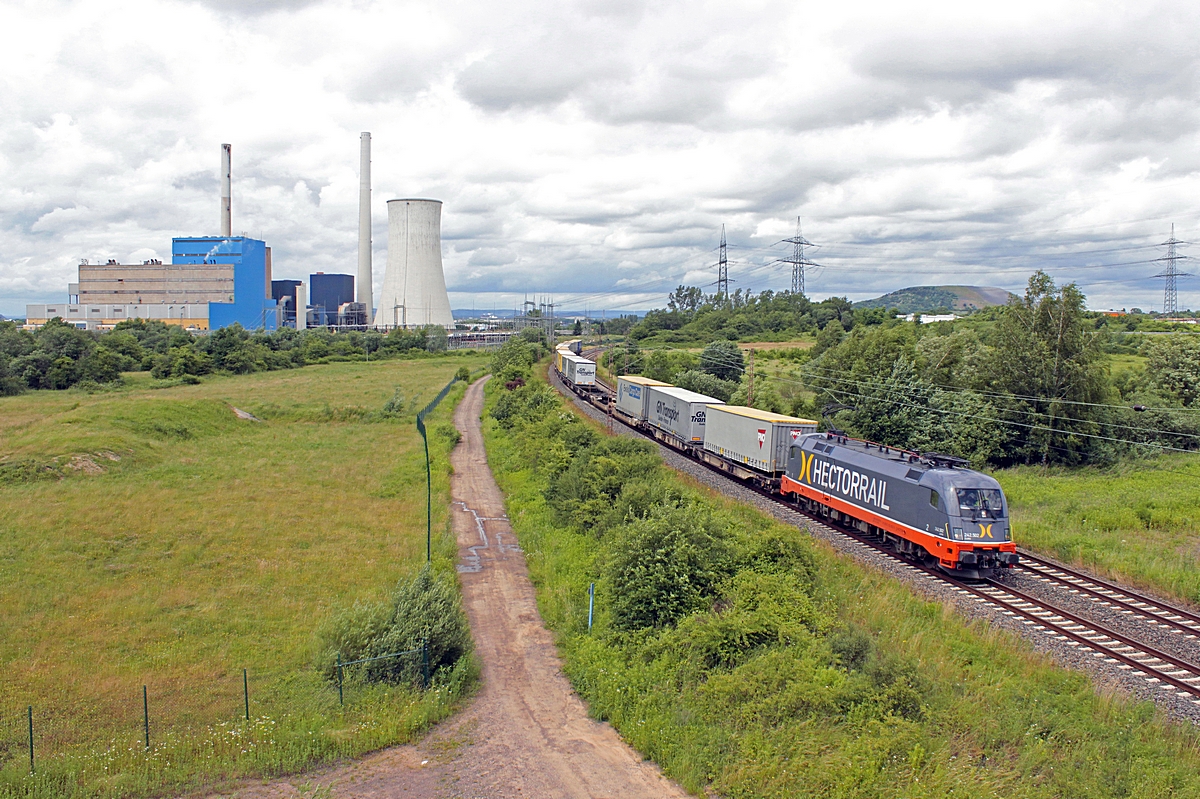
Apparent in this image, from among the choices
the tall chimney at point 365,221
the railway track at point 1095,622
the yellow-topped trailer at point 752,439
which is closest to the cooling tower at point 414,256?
the tall chimney at point 365,221

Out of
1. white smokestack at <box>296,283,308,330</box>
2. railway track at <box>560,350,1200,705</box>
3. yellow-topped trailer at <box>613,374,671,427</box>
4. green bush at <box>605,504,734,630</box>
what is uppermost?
white smokestack at <box>296,283,308,330</box>

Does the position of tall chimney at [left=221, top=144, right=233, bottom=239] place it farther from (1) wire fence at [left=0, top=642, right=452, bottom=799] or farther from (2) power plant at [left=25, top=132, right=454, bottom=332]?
(1) wire fence at [left=0, top=642, right=452, bottom=799]

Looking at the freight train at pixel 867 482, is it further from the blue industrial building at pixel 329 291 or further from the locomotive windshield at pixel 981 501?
the blue industrial building at pixel 329 291

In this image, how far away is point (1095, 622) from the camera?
18.0 meters

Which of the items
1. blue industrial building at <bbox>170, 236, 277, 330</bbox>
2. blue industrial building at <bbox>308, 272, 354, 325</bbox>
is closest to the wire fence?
blue industrial building at <bbox>170, 236, 277, 330</bbox>

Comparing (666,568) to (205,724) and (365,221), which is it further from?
(365,221)

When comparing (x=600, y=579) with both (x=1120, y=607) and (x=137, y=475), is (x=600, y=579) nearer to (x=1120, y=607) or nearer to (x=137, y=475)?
(x=1120, y=607)

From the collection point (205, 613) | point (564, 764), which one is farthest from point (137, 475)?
point (564, 764)

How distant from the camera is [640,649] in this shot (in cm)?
Result: 1620

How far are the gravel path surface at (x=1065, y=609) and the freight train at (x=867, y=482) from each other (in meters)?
0.81

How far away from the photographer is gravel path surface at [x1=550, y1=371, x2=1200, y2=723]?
14.5 m

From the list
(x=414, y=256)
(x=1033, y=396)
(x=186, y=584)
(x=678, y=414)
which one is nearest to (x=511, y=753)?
(x=186, y=584)

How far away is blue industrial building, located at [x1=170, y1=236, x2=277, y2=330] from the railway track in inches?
5613

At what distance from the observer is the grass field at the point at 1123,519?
21.7 m
